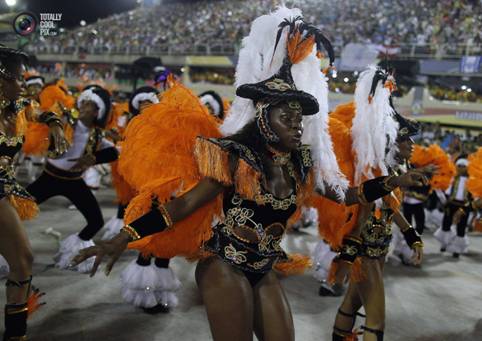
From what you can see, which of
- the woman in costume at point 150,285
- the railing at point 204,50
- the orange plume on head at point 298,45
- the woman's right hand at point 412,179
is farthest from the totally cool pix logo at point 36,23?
the railing at point 204,50

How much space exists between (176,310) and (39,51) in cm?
2487

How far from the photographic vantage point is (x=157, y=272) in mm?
4359

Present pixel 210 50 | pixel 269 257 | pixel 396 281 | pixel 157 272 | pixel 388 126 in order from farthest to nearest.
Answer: pixel 210 50 < pixel 396 281 < pixel 157 272 < pixel 388 126 < pixel 269 257

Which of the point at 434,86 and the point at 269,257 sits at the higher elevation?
the point at 434,86

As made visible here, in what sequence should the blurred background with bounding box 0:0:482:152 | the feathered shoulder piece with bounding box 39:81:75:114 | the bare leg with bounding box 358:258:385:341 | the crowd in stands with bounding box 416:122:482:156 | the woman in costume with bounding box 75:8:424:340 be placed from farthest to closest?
the blurred background with bounding box 0:0:482:152 < the crowd in stands with bounding box 416:122:482:156 < the feathered shoulder piece with bounding box 39:81:75:114 < the bare leg with bounding box 358:258:385:341 < the woman in costume with bounding box 75:8:424:340

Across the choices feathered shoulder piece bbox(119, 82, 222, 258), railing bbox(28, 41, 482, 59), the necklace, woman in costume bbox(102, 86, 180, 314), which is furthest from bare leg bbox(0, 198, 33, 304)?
railing bbox(28, 41, 482, 59)

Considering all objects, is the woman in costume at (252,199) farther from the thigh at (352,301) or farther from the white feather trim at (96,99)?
the white feather trim at (96,99)

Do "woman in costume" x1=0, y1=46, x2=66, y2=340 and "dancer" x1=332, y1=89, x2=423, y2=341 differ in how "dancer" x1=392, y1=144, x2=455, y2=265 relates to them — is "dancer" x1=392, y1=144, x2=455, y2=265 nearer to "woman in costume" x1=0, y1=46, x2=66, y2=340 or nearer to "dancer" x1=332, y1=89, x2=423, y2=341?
"dancer" x1=332, y1=89, x2=423, y2=341

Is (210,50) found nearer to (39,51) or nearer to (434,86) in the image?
(39,51)

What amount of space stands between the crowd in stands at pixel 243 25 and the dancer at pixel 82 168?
721cm

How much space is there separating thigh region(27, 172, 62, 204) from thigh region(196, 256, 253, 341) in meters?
3.24

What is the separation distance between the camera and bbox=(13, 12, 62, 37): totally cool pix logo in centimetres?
416

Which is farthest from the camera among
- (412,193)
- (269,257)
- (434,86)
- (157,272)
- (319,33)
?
(434,86)

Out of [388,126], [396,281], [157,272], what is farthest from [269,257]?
[396,281]
